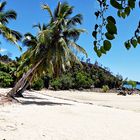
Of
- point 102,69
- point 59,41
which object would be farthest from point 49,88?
point 59,41

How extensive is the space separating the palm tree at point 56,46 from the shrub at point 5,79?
49.0 ft

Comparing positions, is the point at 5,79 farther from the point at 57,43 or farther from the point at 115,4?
the point at 115,4

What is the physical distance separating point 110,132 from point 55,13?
15.4 metres

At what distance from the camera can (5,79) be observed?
139 feet

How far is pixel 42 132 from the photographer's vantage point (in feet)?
38.5

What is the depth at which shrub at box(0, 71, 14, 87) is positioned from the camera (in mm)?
41625

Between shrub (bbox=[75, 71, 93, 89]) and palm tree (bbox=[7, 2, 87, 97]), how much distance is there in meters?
23.7

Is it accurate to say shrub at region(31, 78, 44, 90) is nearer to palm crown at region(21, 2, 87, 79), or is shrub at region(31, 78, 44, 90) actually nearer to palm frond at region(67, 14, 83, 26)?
palm crown at region(21, 2, 87, 79)

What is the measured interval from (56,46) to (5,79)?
18.8m

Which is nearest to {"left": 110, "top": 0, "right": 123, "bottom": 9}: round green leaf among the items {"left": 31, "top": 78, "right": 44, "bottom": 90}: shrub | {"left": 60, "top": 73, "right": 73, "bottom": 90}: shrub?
{"left": 31, "top": 78, "right": 44, "bottom": 90}: shrub

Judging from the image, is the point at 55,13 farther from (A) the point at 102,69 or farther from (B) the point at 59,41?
(A) the point at 102,69

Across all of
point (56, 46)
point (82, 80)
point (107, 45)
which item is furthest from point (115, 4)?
point (82, 80)

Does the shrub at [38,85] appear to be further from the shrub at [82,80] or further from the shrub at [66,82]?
the shrub at [82,80]

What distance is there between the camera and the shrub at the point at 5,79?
41.6 meters
